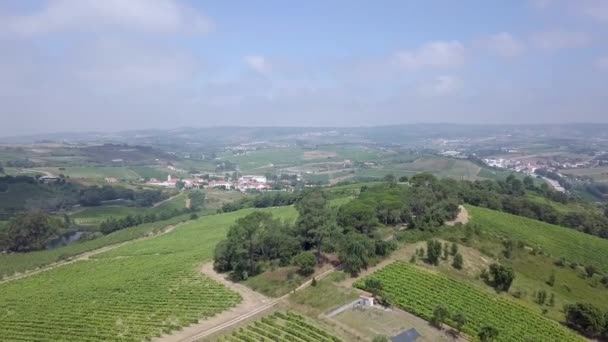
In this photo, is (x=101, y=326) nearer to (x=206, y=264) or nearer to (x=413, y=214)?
(x=206, y=264)

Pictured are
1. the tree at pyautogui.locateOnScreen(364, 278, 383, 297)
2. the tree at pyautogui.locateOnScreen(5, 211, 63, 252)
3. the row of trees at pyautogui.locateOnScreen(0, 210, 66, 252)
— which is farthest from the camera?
the tree at pyautogui.locateOnScreen(5, 211, 63, 252)

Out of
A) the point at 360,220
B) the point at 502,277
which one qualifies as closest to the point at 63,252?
the point at 360,220

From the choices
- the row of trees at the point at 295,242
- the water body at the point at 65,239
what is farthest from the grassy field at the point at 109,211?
the row of trees at the point at 295,242

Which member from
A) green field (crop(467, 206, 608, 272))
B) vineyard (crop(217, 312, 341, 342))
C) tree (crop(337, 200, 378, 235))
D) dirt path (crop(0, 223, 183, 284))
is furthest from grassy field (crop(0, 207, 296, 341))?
green field (crop(467, 206, 608, 272))

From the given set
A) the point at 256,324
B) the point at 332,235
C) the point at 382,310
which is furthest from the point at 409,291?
the point at 256,324

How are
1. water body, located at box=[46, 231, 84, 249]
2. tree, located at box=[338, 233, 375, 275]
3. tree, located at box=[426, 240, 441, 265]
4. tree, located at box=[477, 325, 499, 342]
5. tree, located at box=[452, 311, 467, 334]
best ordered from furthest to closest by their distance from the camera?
water body, located at box=[46, 231, 84, 249], tree, located at box=[426, 240, 441, 265], tree, located at box=[338, 233, 375, 275], tree, located at box=[452, 311, 467, 334], tree, located at box=[477, 325, 499, 342]

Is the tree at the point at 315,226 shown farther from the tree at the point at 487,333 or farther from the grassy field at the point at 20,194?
the grassy field at the point at 20,194

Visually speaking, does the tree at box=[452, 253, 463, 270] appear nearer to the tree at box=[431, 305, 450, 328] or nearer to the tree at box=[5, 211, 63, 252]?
the tree at box=[431, 305, 450, 328]
